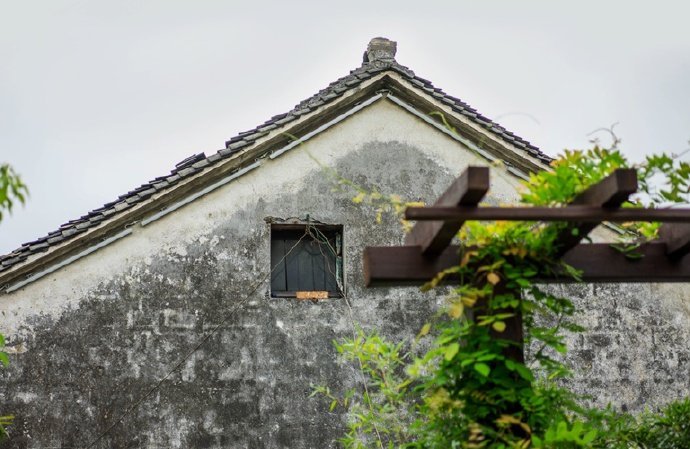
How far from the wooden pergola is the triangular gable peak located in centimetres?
561

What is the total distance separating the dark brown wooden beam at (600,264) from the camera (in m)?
5.51

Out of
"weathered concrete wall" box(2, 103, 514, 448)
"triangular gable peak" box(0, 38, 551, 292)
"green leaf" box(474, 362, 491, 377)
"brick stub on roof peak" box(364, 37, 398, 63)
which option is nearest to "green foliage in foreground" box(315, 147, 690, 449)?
"green leaf" box(474, 362, 491, 377)

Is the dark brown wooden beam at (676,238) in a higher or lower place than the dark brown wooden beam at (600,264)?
higher

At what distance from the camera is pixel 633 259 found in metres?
5.68

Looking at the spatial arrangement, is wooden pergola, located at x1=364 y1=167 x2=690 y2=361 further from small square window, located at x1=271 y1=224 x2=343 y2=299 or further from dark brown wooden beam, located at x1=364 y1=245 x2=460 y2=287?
small square window, located at x1=271 y1=224 x2=343 y2=299

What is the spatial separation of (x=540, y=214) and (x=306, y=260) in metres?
6.86

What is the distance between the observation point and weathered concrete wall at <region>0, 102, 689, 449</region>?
35.0ft

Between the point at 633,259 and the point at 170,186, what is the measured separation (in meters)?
6.62

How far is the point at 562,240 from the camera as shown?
217 inches

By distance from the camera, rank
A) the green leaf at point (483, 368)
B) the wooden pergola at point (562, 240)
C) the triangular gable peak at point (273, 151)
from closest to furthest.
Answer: the wooden pergola at point (562, 240) < the green leaf at point (483, 368) < the triangular gable peak at point (273, 151)

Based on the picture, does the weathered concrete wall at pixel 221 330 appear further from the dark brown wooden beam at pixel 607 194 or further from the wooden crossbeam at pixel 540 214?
the wooden crossbeam at pixel 540 214

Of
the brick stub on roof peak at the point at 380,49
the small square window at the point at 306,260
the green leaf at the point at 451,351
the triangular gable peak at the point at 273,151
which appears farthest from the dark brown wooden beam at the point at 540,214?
the brick stub on roof peak at the point at 380,49

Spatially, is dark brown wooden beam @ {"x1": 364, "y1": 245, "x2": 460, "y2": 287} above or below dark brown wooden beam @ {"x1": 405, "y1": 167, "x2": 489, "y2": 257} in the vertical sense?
below

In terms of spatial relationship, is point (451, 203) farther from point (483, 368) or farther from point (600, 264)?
point (600, 264)
